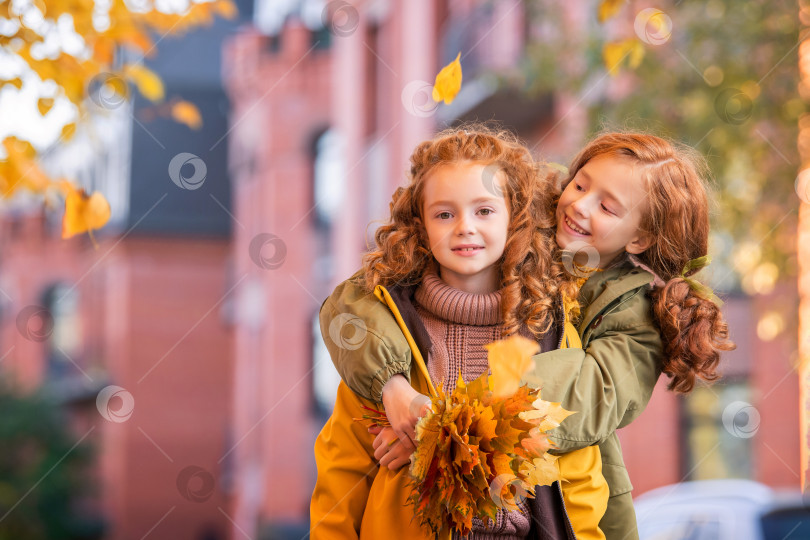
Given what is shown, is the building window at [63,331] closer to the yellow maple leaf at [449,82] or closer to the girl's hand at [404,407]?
the yellow maple leaf at [449,82]

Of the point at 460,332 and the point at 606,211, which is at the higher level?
the point at 606,211

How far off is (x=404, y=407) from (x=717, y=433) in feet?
21.3

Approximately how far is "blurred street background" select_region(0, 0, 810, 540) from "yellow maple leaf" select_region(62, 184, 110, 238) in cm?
7

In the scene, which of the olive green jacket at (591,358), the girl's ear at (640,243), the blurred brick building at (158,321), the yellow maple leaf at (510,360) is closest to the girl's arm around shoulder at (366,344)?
the olive green jacket at (591,358)

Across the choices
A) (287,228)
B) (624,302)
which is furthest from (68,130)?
(287,228)

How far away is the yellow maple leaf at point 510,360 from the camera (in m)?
1.37

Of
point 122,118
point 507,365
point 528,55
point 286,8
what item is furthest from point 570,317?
point 122,118

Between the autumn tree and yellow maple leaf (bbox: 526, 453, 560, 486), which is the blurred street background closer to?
the autumn tree

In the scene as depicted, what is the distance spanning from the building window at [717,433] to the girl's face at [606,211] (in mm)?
5361

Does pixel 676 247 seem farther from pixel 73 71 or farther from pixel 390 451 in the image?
pixel 73 71

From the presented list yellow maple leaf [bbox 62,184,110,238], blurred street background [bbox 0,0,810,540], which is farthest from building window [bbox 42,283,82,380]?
yellow maple leaf [bbox 62,184,110,238]

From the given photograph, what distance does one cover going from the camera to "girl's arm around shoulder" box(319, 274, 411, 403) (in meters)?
1.61

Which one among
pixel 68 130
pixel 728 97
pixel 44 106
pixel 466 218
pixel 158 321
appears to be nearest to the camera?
pixel 466 218

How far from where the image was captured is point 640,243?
1.75 metres
